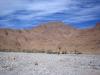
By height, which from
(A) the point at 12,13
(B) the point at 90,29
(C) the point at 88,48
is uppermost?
→ (A) the point at 12,13

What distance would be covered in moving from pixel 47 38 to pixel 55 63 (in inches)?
27.1

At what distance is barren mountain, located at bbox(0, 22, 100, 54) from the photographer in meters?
6.25

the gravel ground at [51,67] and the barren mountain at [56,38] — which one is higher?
the barren mountain at [56,38]

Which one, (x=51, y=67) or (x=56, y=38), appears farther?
(x=56, y=38)

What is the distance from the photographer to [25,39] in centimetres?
723

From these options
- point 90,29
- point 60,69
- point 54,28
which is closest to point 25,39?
point 54,28

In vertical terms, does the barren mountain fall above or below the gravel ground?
above

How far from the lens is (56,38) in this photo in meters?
6.76

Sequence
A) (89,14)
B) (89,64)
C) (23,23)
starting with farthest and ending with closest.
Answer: (89,64), (23,23), (89,14)

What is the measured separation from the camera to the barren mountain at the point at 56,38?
20.5ft

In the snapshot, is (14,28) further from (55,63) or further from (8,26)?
(55,63)

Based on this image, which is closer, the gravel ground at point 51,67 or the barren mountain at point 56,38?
the gravel ground at point 51,67

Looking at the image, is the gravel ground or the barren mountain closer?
the gravel ground

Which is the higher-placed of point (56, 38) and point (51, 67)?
point (56, 38)
